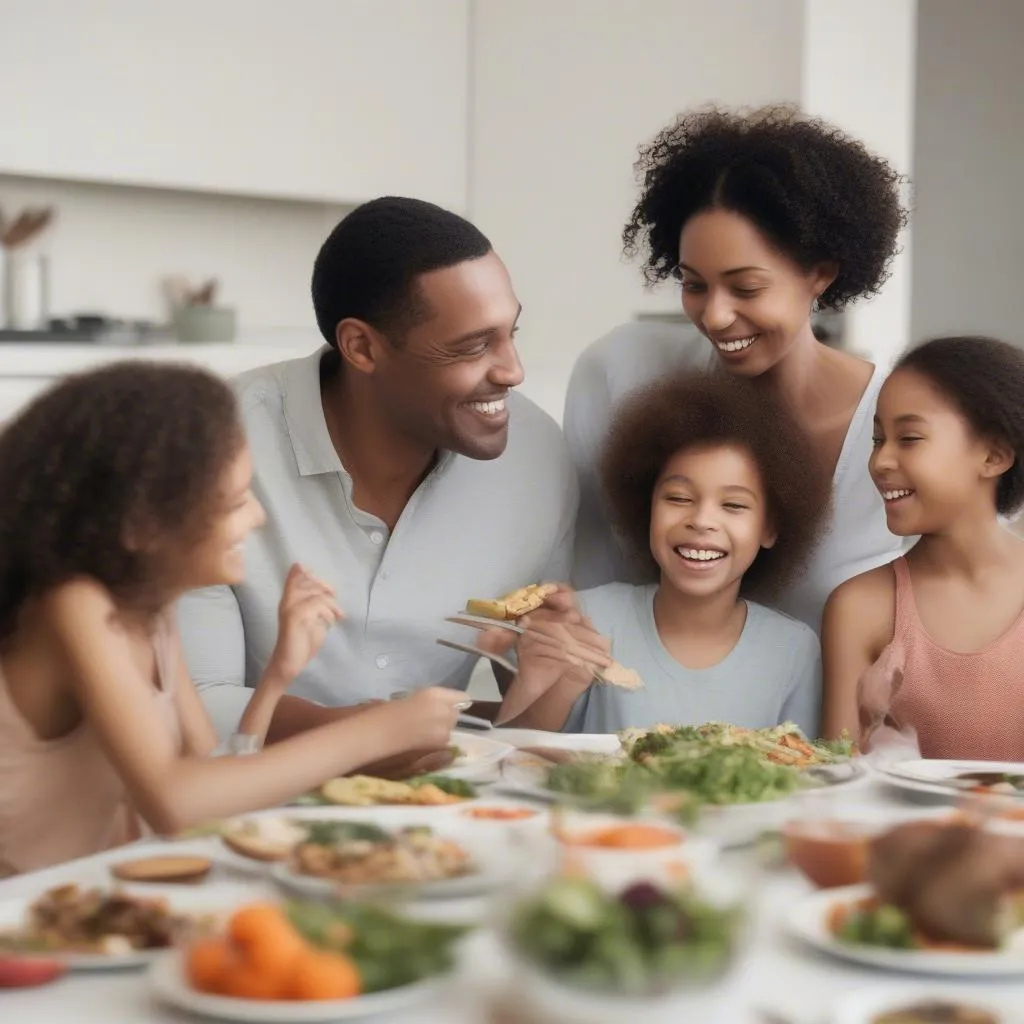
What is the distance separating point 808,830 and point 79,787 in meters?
0.88

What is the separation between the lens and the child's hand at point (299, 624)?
1816mm

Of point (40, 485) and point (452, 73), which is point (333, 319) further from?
point (452, 73)

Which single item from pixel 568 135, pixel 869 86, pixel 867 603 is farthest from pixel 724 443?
pixel 568 135

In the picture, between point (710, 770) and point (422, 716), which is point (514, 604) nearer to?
point (422, 716)

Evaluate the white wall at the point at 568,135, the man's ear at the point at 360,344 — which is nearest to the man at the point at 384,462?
the man's ear at the point at 360,344

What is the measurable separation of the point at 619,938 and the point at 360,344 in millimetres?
1603

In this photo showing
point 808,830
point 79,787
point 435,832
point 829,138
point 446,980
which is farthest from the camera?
point 829,138

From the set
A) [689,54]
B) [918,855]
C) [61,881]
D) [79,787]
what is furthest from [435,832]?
[689,54]

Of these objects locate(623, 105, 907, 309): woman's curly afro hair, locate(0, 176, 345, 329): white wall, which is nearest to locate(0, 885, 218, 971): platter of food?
locate(623, 105, 907, 309): woman's curly afro hair

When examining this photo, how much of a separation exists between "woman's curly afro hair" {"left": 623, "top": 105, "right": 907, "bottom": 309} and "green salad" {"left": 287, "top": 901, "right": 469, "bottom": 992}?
1722 mm

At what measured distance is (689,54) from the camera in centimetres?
476

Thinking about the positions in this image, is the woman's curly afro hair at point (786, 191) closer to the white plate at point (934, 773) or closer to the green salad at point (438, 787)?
the white plate at point (934, 773)

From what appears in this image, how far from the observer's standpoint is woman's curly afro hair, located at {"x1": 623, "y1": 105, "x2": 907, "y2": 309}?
99.7 inches

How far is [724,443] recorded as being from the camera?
2.53 meters
